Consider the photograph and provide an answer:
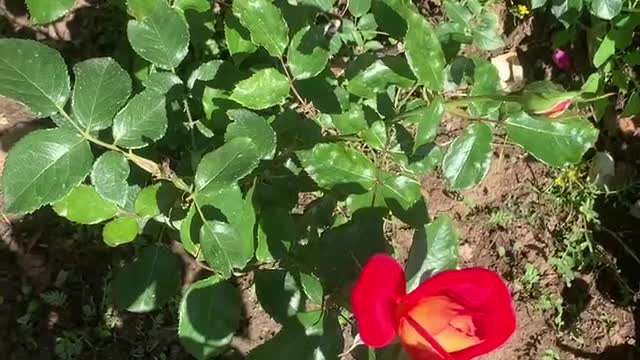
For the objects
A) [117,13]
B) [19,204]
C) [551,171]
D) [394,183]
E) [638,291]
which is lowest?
[638,291]

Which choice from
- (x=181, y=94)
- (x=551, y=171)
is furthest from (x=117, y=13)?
(x=551, y=171)

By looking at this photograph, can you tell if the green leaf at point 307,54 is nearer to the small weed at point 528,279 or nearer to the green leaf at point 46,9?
the green leaf at point 46,9

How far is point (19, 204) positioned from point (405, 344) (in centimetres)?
56

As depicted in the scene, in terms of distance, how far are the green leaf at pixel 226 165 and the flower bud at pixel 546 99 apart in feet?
1.32

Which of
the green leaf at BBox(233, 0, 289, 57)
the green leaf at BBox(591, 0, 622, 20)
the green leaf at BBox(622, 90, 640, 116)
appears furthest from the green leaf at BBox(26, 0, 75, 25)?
the green leaf at BBox(622, 90, 640, 116)

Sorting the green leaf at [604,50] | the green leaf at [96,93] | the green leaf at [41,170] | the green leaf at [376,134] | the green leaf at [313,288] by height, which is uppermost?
the green leaf at [96,93]

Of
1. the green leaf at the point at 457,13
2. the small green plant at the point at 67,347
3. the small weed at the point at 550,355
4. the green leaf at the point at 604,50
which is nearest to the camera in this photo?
the green leaf at the point at 457,13

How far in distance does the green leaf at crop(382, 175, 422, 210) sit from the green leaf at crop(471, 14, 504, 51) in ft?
1.93

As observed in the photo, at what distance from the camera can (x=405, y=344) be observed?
42.2 inches

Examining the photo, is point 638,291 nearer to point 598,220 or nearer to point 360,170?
point 598,220

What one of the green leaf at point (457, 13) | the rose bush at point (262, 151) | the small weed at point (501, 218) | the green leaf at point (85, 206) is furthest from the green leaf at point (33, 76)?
the small weed at point (501, 218)

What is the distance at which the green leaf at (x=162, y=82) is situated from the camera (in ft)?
4.90

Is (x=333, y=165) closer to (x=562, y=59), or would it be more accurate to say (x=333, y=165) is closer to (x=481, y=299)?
(x=481, y=299)

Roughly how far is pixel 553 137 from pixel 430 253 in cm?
26
